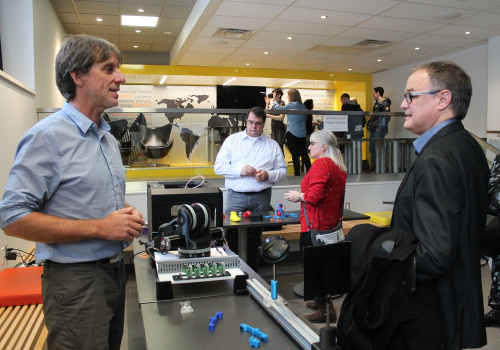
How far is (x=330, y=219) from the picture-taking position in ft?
10.5

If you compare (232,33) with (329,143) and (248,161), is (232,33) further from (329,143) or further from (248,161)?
(329,143)

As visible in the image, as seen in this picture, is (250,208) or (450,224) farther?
(250,208)

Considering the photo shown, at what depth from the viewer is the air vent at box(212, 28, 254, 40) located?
284 inches

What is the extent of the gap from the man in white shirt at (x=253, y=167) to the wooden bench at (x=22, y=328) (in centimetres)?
184

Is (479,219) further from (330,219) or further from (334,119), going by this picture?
(334,119)

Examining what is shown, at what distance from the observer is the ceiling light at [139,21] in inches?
304

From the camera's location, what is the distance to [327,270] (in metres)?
1.21

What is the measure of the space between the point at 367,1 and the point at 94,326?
557 centimetres

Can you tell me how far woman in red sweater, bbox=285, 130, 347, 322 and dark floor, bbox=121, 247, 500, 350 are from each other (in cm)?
57

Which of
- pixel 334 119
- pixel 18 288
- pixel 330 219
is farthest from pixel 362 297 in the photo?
pixel 334 119

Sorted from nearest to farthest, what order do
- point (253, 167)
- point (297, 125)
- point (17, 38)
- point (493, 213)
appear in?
1. point (493, 213)
2. point (253, 167)
3. point (17, 38)
4. point (297, 125)

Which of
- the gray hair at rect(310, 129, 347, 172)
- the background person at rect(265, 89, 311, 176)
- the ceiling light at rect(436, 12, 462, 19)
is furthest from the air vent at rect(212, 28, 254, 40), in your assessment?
the gray hair at rect(310, 129, 347, 172)

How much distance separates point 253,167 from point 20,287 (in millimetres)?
2030

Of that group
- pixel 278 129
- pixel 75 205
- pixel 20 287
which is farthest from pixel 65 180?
pixel 278 129
